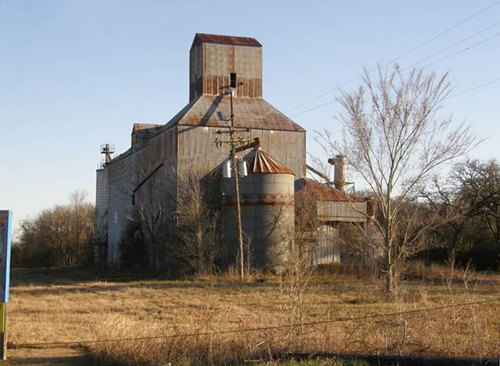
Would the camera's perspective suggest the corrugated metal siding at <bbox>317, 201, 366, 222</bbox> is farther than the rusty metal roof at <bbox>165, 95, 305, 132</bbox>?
No

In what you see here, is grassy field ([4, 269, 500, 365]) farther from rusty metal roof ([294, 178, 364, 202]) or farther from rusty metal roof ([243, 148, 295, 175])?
rusty metal roof ([294, 178, 364, 202])

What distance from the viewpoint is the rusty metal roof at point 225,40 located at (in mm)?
48688

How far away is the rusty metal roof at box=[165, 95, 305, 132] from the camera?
46.0m

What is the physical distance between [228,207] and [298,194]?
5476 millimetres

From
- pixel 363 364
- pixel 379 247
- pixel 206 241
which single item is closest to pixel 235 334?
pixel 363 364

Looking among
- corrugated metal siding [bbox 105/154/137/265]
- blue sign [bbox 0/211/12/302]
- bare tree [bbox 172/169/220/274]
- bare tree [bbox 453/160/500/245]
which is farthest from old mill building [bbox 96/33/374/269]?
blue sign [bbox 0/211/12/302]

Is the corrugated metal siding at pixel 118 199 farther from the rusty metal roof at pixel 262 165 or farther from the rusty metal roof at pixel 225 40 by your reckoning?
the rusty metal roof at pixel 262 165

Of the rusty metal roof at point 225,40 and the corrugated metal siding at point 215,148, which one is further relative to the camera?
the rusty metal roof at point 225,40

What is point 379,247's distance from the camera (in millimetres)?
26938

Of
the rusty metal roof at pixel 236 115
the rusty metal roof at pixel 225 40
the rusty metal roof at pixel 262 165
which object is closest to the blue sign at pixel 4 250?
the rusty metal roof at pixel 262 165

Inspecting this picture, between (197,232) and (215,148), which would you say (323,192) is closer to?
(215,148)

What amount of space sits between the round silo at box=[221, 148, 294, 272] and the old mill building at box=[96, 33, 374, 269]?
0.06 m

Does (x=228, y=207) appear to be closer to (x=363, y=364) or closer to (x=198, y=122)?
(x=198, y=122)

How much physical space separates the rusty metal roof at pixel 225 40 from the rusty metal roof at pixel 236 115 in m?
3.95
